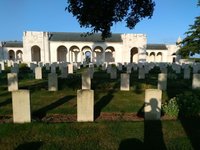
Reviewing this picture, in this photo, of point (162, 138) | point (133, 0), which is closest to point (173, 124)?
point (162, 138)

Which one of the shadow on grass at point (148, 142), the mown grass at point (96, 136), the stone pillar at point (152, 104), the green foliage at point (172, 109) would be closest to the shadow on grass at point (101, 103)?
the mown grass at point (96, 136)

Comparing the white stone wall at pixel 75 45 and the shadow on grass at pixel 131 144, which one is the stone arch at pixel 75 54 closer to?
the white stone wall at pixel 75 45

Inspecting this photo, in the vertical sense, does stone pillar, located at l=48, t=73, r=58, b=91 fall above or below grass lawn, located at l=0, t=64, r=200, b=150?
above

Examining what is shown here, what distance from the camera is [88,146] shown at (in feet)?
14.1

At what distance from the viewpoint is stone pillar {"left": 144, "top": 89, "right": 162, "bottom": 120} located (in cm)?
607

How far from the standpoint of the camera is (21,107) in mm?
5844

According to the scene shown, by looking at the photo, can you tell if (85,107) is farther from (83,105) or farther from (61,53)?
(61,53)

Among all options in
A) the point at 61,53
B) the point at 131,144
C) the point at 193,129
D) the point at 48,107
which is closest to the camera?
the point at 131,144

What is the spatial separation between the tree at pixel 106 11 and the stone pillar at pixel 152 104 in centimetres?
634

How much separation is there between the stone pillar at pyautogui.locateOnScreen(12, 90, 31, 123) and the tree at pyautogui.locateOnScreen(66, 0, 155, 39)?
21.8 feet

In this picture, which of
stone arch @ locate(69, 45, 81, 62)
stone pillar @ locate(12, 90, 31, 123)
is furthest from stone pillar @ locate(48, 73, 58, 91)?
stone arch @ locate(69, 45, 81, 62)

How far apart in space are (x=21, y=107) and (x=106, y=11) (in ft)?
24.6

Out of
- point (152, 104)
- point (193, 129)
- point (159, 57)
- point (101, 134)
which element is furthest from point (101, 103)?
point (159, 57)

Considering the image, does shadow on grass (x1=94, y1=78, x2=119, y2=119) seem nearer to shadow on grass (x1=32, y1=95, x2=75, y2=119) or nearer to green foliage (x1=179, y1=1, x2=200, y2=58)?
shadow on grass (x1=32, y1=95, x2=75, y2=119)
